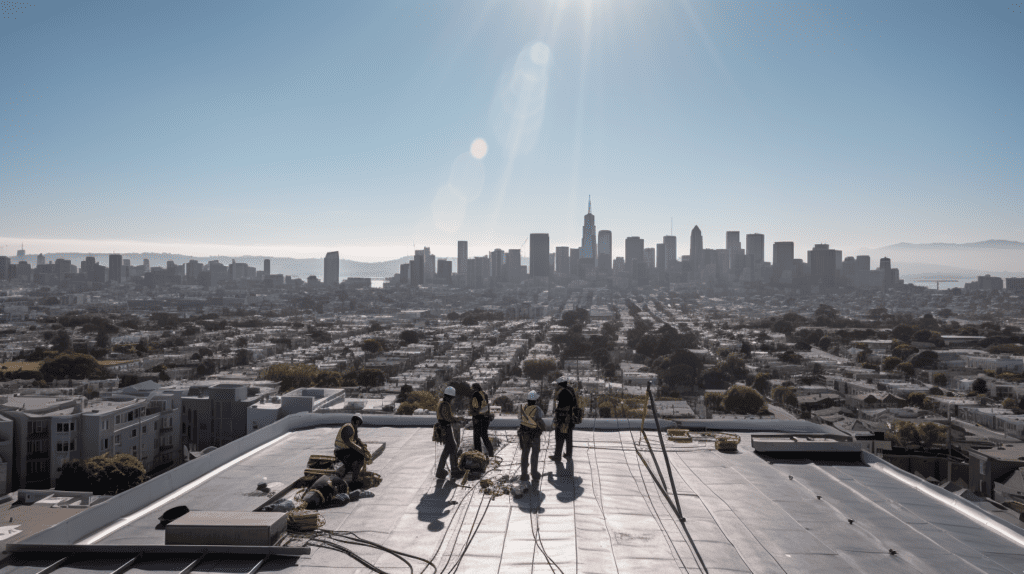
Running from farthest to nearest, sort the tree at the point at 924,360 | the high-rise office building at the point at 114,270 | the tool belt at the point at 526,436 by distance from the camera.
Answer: the high-rise office building at the point at 114,270 → the tree at the point at 924,360 → the tool belt at the point at 526,436

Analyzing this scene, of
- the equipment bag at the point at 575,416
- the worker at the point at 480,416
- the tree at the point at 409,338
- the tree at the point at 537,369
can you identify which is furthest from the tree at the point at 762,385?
the tree at the point at 409,338

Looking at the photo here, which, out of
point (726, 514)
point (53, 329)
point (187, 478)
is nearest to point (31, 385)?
point (187, 478)

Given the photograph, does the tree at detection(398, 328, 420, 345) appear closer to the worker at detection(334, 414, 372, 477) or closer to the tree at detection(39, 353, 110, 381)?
the tree at detection(39, 353, 110, 381)

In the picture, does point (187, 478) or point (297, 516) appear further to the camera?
point (187, 478)

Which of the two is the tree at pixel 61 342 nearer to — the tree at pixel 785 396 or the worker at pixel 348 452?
the tree at pixel 785 396

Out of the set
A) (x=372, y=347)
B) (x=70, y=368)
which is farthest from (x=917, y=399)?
(x=70, y=368)

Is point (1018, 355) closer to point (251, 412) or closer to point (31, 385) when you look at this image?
point (251, 412)

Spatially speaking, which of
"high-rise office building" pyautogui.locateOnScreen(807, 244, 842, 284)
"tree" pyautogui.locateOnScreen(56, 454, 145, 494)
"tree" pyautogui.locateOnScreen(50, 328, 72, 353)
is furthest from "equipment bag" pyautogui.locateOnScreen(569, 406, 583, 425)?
"high-rise office building" pyautogui.locateOnScreen(807, 244, 842, 284)
